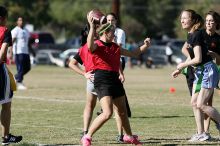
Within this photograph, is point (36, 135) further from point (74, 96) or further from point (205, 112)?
point (74, 96)

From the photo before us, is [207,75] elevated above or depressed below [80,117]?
above

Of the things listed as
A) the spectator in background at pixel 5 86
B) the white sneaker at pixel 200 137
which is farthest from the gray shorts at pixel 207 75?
the spectator in background at pixel 5 86

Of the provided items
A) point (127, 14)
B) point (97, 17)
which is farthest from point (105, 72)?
point (127, 14)

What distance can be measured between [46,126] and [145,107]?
445cm

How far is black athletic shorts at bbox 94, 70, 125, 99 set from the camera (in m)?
11.2

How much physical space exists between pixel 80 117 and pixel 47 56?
35.9m

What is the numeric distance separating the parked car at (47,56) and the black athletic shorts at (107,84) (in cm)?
4006

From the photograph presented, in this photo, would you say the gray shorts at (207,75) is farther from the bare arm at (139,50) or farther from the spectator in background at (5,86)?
the spectator in background at (5,86)

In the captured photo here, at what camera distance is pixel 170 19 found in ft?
328

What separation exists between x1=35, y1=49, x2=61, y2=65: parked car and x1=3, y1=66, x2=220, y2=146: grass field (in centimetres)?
2589

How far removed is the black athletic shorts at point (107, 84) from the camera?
1120 centimetres

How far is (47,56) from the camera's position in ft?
170

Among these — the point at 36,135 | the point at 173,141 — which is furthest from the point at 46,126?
the point at 173,141

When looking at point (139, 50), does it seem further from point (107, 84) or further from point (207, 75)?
point (207, 75)
